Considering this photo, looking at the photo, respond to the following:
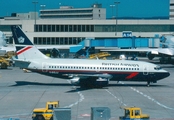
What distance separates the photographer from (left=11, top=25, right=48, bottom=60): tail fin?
50.2 meters

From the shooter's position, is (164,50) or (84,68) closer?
(84,68)

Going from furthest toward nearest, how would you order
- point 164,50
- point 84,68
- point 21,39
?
point 164,50
point 21,39
point 84,68

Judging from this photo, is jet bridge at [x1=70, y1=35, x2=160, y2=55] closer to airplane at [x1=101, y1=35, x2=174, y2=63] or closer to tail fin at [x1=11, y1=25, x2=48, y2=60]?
airplane at [x1=101, y1=35, x2=174, y2=63]

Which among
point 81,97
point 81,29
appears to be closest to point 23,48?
point 81,97

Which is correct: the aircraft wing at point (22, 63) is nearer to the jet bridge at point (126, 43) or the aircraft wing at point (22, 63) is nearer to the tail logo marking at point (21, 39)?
the tail logo marking at point (21, 39)

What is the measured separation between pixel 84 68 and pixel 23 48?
25.0 feet

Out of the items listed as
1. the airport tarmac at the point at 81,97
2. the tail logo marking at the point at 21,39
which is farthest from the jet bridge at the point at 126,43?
the tail logo marking at the point at 21,39

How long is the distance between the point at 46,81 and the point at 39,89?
8077 mm

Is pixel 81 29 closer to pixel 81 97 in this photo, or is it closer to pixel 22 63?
pixel 22 63

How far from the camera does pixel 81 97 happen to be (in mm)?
42281

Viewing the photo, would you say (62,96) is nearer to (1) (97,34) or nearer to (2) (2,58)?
(2) (2,58)

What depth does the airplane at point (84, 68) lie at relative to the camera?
161ft

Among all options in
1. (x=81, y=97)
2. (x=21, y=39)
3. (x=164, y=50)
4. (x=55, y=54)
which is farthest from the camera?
(x=55, y=54)

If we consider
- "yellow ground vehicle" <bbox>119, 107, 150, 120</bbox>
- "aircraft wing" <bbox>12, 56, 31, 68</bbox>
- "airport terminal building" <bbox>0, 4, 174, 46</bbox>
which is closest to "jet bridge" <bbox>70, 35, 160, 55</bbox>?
"airport terminal building" <bbox>0, 4, 174, 46</bbox>
